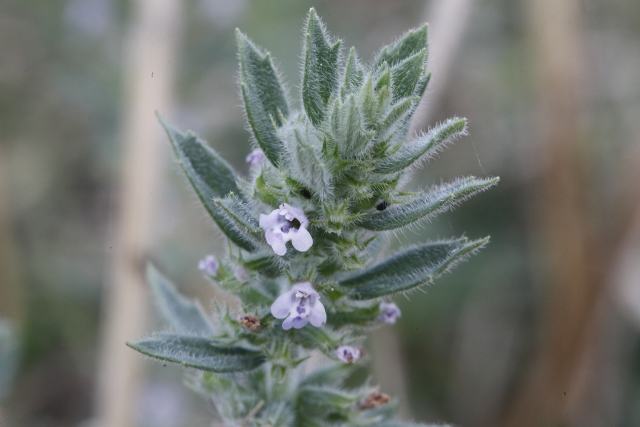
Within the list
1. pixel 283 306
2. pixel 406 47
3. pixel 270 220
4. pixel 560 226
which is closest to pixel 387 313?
pixel 283 306

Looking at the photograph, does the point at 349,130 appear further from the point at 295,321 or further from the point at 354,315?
the point at 354,315

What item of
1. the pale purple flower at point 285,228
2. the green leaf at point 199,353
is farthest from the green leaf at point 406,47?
the green leaf at point 199,353

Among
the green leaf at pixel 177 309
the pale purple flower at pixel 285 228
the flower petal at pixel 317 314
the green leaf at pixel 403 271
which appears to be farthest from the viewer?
the green leaf at pixel 177 309

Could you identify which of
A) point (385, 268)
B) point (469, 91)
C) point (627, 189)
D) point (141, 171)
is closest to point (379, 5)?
point (469, 91)

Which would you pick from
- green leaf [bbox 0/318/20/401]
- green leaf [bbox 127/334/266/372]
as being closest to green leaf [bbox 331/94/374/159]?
green leaf [bbox 127/334/266/372]

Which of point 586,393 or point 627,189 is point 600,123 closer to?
point 627,189

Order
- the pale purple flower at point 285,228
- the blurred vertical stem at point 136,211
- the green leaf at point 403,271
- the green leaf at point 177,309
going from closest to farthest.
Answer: the pale purple flower at point 285,228 < the green leaf at point 403,271 < the green leaf at point 177,309 < the blurred vertical stem at point 136,211

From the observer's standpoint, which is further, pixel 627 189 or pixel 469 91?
pixel 469 91

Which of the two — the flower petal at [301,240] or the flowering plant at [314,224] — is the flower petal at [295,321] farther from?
the flower petal at [301,240]

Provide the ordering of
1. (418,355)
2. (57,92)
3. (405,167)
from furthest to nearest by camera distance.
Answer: (57,92), (418,355), (405,167)
